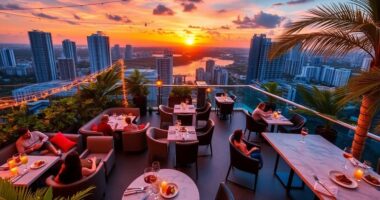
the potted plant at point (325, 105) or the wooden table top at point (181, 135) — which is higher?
the potted plant at point (325, 105)

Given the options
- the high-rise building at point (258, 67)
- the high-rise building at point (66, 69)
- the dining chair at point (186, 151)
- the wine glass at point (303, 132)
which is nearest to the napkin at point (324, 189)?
the wine glass at point (303, 132)

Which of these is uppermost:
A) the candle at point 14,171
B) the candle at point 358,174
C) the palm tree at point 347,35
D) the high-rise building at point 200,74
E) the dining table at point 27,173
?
the palm tree at point 347,35

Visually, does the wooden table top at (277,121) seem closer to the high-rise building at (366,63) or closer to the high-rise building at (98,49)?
the high-rise building at (366,63)

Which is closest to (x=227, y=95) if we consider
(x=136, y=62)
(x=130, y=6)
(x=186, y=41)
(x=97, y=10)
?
(x=186, y=41)

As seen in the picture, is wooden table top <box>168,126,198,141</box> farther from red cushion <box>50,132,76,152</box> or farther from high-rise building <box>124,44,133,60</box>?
high-rise building <box>124,44,133,60</box>

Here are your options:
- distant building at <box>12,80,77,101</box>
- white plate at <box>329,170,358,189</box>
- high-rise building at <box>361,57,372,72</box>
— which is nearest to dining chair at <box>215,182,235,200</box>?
white plate at <box>329,170,358,189</box>

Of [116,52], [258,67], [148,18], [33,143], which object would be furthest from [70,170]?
[258,67]

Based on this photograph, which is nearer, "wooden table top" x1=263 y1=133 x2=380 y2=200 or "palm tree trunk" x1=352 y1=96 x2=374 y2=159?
"wooden table top" x1=263 y1=133 x2=380 y2=200
